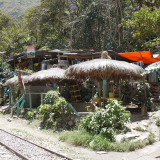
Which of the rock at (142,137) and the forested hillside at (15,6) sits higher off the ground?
the forested hillside at (15,6)

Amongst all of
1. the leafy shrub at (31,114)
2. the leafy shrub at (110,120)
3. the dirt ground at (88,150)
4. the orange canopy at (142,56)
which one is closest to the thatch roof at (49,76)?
the leafy shrub at (31,114)

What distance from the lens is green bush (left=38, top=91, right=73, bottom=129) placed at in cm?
888

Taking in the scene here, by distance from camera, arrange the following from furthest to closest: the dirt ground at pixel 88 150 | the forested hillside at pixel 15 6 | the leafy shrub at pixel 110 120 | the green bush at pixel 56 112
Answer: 1. the forested hillside at pixel 15 6
2. the green bush at pixel 56 112
3. the leafy shrub at pixel 110 120
4. the dirt ground at pixel 88 150

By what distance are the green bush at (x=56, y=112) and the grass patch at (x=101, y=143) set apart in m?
1.75

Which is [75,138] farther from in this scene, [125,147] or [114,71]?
[114,71]

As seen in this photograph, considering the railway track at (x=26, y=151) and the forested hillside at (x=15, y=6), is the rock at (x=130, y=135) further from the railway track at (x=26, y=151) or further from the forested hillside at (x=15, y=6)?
A: the forested hillside at (x=15, y=6)

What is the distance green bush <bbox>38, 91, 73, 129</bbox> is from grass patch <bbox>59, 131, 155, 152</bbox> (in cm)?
175

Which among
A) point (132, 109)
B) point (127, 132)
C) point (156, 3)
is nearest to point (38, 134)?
point (127, 132)

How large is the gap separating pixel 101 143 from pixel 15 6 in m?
88.6

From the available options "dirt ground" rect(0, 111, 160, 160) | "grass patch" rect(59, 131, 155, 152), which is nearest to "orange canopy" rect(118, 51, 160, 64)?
"dirt ground" rect(0, 111, 160, 160)

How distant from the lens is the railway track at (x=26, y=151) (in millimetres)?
5401

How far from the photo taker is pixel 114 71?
904cm

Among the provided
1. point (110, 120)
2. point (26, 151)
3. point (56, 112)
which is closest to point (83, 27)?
point (56, 112)

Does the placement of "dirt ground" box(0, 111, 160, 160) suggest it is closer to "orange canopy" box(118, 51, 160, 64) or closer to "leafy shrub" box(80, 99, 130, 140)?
"leafy shrub" box(80, 99, 130, 140)
